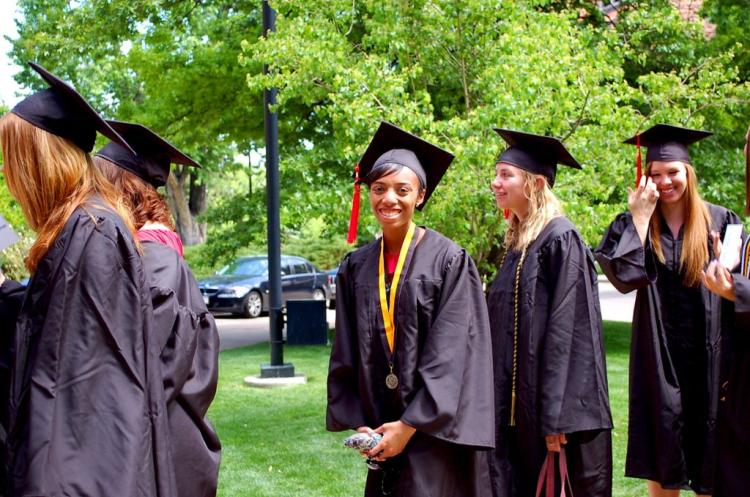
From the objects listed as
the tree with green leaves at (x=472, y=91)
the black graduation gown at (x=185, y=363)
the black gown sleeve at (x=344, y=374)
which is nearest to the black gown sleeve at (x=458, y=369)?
the black gown sleeve at (x=344, y=374)

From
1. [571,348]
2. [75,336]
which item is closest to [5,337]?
[75,336]

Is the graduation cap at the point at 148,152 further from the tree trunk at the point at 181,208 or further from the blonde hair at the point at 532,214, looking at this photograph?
the tree trunk at the point at 181,208

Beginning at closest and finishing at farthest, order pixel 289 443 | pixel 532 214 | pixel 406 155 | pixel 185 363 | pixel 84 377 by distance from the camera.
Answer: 1. pixel 84 377
2. pixel 185 363
3. pixel 406 155
4. pixel 532 214
5. pixel 289 443

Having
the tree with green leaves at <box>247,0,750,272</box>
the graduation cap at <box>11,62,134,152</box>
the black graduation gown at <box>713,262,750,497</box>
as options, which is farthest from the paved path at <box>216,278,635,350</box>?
the graduation cap at <box>11,62,134,152</box>

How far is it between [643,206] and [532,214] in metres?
0.69

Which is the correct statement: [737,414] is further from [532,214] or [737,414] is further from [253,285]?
[253,285]

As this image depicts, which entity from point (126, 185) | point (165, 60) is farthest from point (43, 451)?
point (165, 60)

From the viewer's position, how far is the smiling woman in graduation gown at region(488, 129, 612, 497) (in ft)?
13.9

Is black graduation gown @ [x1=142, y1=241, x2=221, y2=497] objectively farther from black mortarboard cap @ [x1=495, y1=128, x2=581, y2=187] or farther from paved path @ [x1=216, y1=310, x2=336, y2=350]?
paved path @ [x1=216, y1=310, x2=336, y2=350]

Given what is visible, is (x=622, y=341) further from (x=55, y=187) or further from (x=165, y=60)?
(x=55, y=187)

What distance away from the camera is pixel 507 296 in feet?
14.7

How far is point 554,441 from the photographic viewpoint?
4242 mm

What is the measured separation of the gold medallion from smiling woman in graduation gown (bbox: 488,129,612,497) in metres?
0.91

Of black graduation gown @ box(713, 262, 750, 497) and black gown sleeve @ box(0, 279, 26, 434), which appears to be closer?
black gown sleeve @ box(0, 279, 26, 434)
